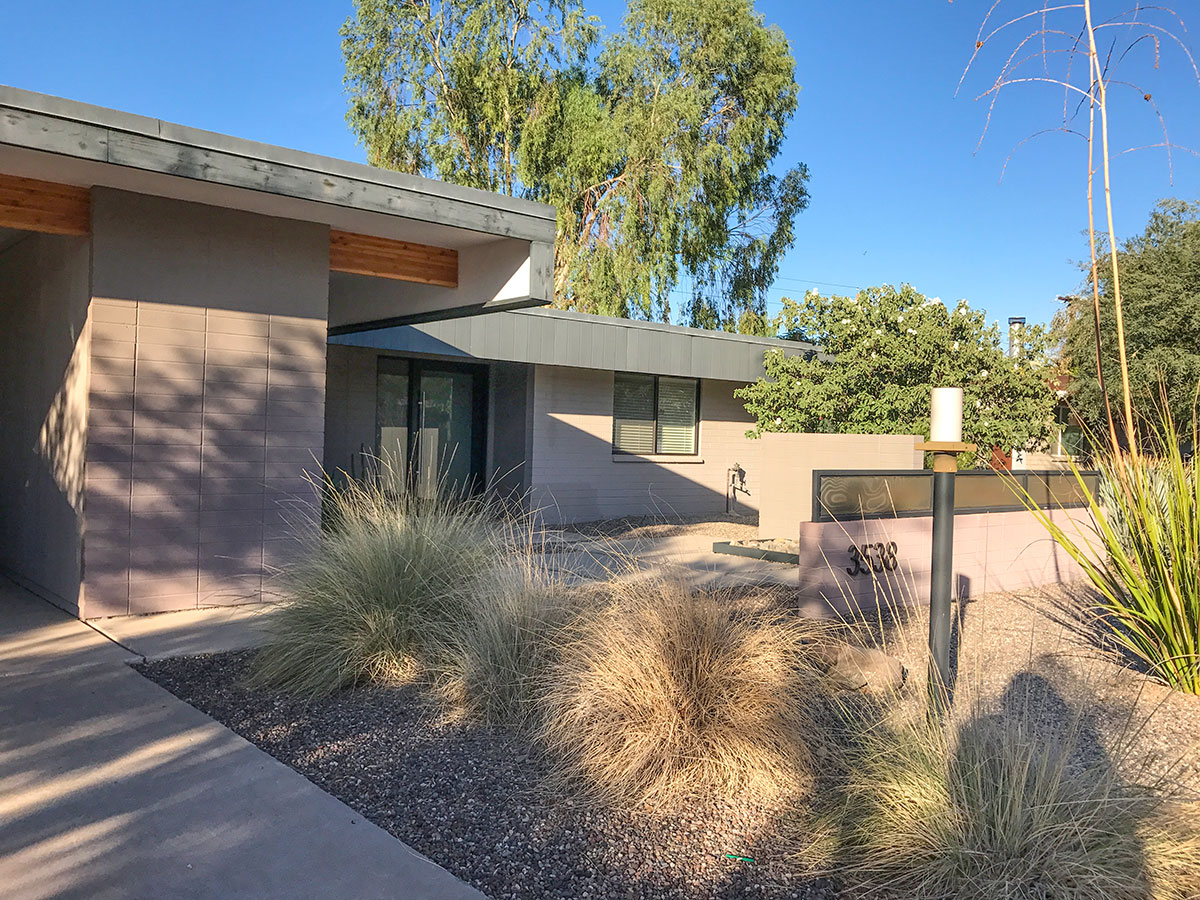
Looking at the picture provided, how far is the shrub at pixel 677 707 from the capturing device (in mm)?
3770

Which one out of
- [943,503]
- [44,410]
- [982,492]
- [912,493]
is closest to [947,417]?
[943,503]

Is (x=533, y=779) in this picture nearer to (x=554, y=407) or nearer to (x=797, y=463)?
(x=797, y=463)

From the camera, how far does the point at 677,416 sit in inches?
622

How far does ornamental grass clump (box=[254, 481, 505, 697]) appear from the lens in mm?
5000

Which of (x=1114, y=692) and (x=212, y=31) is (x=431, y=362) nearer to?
(x=1114, y=692)

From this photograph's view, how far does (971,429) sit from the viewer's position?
13328 mm

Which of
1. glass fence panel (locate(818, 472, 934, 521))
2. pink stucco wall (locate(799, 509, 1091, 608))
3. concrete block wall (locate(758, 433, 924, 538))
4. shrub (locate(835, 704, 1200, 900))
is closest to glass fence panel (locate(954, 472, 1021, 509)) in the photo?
pink stucco wall (locate(799, 509, 1091, 608))

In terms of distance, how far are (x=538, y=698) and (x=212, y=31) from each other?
23.7 metres

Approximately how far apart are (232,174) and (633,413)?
1004cm

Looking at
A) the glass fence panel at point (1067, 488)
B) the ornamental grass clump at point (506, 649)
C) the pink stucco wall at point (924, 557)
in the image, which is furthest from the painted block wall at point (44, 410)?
the glass fence panel at point (1067, 488)

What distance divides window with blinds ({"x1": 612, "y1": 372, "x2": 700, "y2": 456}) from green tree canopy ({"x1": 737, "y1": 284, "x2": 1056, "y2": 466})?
1.72 meters

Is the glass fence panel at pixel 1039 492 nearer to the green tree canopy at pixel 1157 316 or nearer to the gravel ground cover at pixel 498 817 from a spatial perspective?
the gravel ground cover at pixel 498 817

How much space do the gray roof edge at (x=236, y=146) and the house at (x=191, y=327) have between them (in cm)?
2

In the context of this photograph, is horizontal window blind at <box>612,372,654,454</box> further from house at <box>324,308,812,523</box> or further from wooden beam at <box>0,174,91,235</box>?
wooden beam at <box>0,174,91,235</box>
